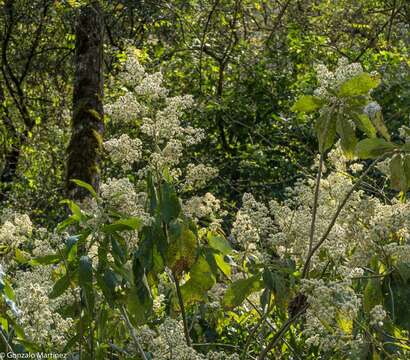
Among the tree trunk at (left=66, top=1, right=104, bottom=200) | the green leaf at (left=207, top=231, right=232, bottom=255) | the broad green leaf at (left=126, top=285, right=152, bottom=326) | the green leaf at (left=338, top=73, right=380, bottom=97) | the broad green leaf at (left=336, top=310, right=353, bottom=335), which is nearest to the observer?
the broad green leaf at (left=336, top=310, right=353, bottom=335)

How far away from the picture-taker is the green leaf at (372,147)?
3.15m

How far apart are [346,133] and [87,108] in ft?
13.1

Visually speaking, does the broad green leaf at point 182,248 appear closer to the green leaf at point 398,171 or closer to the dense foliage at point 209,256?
the dense foliage at point 209,256

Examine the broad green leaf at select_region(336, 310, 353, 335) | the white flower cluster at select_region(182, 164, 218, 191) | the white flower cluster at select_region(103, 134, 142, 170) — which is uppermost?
the white flower cluster at select_region(103, 134, 142, 170)

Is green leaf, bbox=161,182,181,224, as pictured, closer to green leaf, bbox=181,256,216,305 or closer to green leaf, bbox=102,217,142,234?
green leaf, bbox=102,217,142,234

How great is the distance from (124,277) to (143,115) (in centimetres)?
62

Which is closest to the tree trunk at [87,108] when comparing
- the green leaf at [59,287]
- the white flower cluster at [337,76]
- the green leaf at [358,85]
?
the green leaf at [59,287]

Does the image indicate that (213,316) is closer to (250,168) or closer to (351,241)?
(351,241)

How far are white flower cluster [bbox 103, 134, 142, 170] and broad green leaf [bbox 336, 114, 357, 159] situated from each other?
722mm

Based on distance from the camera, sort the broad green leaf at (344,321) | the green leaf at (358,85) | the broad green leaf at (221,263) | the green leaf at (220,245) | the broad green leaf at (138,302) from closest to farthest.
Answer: the broad green leaf at (344,321) → the green leaf at (358,85) → the broad green leaf at (138,302) → the green leaf at (220,245) → the broad green leaf at (221,263)

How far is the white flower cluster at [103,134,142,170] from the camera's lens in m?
3.30

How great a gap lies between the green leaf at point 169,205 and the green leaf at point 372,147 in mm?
664

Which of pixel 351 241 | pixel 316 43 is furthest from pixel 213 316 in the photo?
pixel 316 43

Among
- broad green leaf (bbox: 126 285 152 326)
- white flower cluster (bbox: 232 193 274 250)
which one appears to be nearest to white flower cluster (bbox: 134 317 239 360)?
broad green leaf (bbox: 126 285 152 326)
